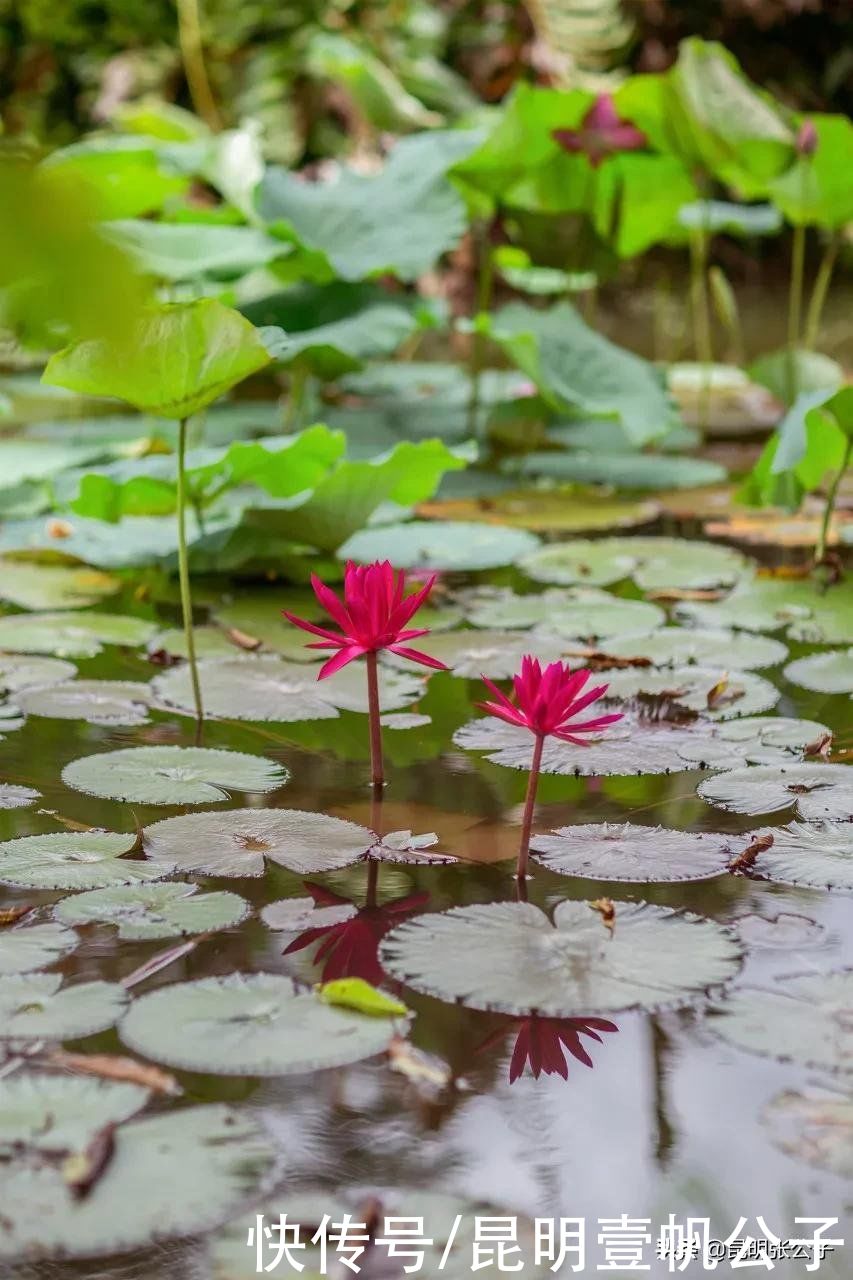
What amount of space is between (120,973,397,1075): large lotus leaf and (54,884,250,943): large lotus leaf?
0.08 meters

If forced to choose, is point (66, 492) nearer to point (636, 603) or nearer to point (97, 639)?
point (97, 639)

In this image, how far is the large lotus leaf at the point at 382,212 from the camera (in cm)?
213

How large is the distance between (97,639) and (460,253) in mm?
3150

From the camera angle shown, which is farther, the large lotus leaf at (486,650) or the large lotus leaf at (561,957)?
the large lotus leaf at (486,650)

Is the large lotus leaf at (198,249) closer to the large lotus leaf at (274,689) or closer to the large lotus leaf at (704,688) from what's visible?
the large lotus leaf at (274,689)

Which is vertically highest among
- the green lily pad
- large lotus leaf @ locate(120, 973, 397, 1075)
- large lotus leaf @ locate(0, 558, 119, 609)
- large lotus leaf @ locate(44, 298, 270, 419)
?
large lotus leaf @ locate(44, 298, 270, 419)

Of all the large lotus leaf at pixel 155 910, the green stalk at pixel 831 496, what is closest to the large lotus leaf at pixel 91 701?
the large lotus leaf at pixel 155 910

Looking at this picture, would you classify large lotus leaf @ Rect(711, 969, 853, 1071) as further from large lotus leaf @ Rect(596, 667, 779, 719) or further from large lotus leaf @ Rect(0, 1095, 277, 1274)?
large lotus leaf @ Rect(596, 667, 779, 719)

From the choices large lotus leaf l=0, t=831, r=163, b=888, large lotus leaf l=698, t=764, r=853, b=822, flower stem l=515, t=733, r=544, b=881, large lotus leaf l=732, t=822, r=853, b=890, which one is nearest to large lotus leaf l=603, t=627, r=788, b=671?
large lotus leaf l=698, t=764, r=853, b=822

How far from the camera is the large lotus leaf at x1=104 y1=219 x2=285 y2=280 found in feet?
6.81

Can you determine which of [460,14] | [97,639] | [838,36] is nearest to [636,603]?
[97,639]

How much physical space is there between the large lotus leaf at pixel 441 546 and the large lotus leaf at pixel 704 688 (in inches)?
15.9

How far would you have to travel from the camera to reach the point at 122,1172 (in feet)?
2.11

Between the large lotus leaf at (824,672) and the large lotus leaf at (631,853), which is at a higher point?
the large lotus leaf at (631,853)
